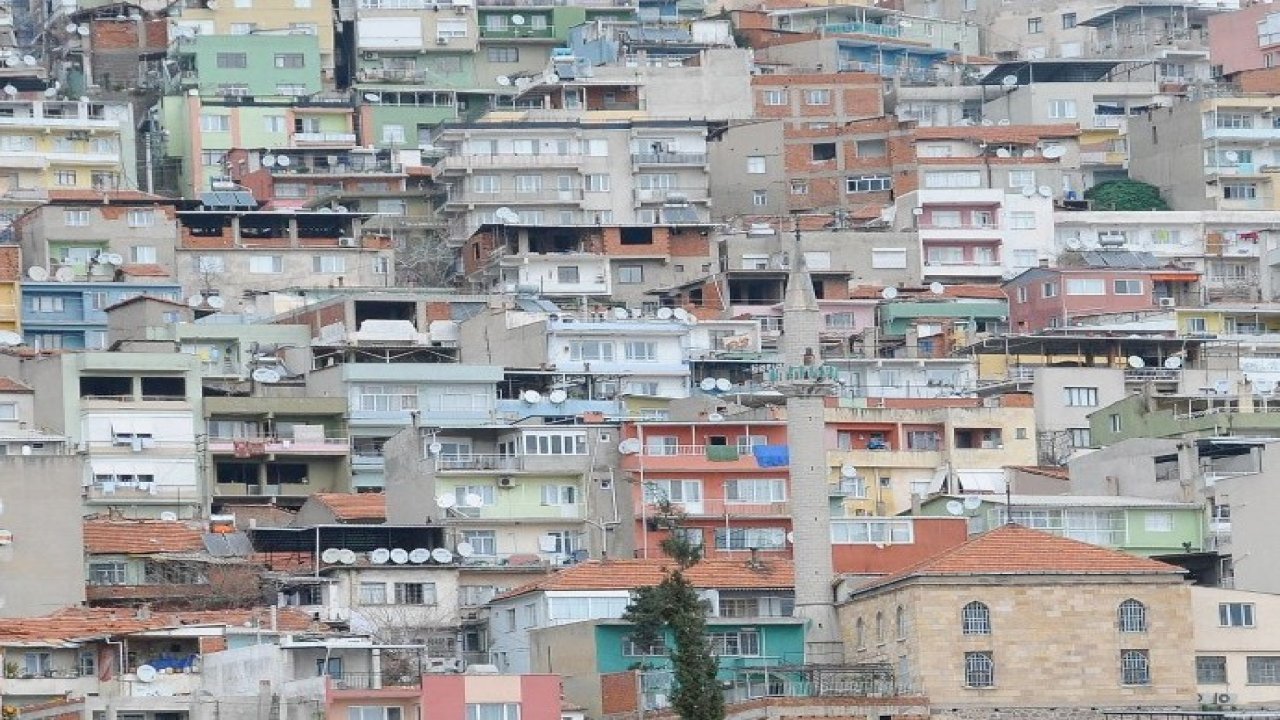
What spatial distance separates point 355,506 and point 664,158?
125 feet

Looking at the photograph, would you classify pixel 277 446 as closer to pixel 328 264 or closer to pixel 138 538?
pixel 138 538

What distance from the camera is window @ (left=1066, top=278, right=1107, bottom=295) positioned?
383 ft

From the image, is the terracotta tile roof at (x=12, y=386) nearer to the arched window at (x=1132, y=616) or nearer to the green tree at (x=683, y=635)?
the green tree at (x=683, y=635)

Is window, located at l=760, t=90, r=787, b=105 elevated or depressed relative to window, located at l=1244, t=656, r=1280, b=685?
elevated

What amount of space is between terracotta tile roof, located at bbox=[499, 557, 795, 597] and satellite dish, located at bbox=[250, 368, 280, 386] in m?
21.9

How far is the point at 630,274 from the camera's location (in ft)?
397

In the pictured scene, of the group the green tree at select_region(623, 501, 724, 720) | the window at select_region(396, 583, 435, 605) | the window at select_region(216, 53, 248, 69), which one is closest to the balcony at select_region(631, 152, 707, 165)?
the window at select_region(216, 53, 248, 69)

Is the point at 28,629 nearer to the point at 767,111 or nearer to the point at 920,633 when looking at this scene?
the point at 920,633

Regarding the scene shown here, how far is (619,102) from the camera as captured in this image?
133375 mm

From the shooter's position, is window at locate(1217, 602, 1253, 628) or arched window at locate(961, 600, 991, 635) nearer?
arched window at locate(961, 600, 991, 635)

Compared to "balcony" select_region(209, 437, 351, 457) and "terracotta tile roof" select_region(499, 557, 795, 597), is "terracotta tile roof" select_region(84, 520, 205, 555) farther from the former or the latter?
"balcony" select_region(209, 437, 351, 457)

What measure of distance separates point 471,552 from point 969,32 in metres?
71.6

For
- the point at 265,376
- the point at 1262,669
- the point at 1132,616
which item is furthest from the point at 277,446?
the point at 1262,669

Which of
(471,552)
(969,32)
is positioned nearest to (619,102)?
(969,32)
